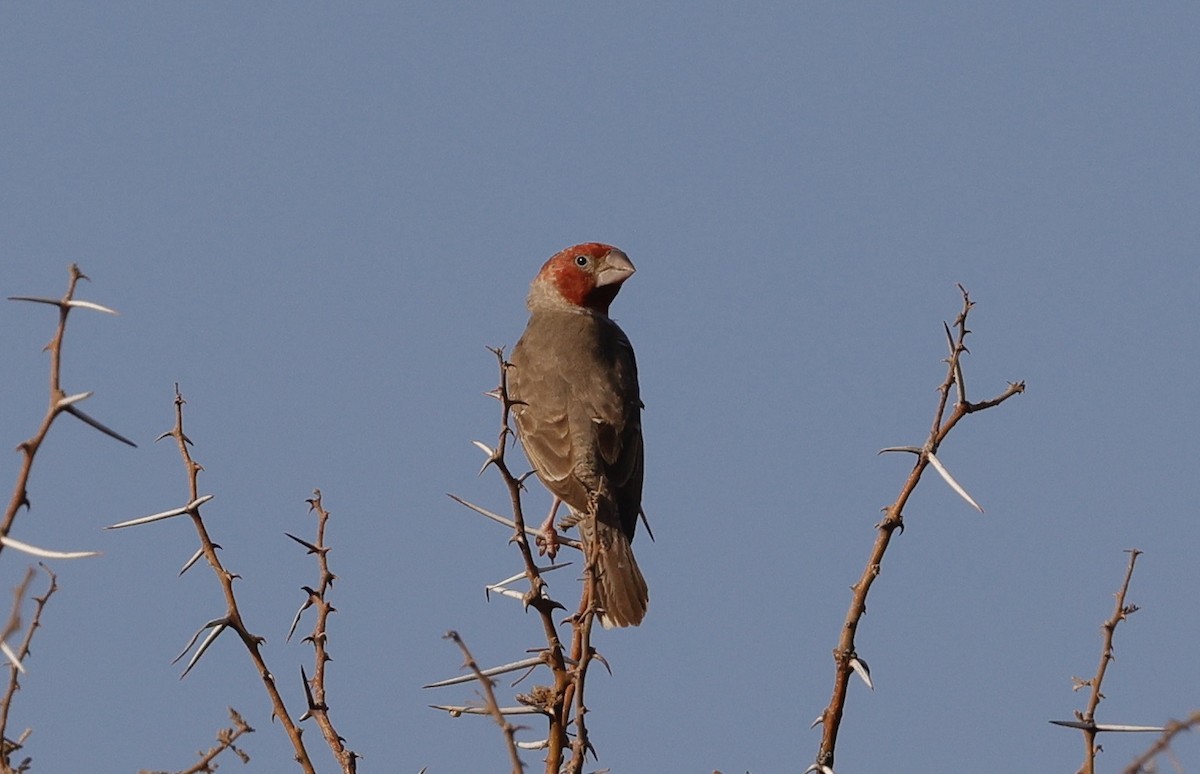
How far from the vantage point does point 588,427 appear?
25.9 feet

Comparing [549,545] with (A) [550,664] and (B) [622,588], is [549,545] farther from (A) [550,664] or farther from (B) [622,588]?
(A) [550,664]

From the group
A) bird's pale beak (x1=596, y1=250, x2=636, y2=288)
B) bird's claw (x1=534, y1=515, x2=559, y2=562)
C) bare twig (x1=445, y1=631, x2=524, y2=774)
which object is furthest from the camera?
bird's pale beak (x1=596, y1=250, x2=636, y2=288)

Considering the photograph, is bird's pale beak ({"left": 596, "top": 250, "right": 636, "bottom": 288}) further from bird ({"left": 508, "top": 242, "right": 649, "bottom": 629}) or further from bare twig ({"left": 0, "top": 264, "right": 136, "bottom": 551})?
bare twig ({"left": 0, "top": 264, "right": 136, "bottom": 551})

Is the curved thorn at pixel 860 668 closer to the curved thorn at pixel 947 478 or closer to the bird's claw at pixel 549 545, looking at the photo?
the curved thorn at pixel 947 478

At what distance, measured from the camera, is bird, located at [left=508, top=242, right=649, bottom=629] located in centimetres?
711

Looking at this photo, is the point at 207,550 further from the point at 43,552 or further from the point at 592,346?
the point at 592,346

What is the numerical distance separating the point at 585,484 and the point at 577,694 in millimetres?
4327

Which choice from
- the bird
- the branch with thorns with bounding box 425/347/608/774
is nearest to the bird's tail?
the bird

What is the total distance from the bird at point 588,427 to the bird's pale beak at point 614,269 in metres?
0.36

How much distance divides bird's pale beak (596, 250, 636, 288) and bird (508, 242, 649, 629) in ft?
1.19

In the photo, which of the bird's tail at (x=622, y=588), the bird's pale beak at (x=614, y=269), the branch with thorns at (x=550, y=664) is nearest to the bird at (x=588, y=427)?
the bird's tail at (x=622, y=588)

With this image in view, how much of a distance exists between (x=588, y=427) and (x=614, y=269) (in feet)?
6.55

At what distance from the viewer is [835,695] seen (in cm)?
370

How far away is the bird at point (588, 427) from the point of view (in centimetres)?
711
